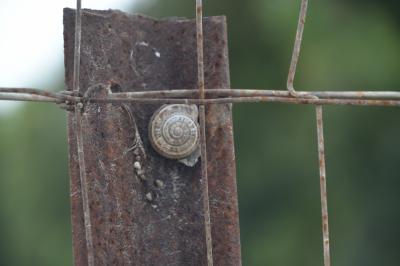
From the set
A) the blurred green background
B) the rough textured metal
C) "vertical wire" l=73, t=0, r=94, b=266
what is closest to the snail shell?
the rough textured metal

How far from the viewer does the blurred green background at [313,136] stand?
588cm

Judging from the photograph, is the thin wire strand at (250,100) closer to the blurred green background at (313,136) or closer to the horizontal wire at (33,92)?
the horizontal wire at (33,92)

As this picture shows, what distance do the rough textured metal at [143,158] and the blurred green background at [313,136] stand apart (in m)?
4.00

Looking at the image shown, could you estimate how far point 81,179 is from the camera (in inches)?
55.8

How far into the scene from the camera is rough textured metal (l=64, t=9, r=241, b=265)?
1.49 m

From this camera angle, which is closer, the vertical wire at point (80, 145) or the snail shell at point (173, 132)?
the vertical wire at point (80, 145)

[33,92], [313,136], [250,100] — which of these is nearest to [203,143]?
[250,100]

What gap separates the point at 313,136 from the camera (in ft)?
20.1

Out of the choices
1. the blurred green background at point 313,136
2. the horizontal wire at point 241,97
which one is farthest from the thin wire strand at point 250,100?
the blurred green background at point 313,136

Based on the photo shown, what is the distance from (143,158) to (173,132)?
57 mm

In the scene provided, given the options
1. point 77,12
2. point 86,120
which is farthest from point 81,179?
point 77,12

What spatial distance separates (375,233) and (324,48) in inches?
40.9

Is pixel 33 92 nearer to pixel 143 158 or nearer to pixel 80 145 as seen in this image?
pixel 80 145

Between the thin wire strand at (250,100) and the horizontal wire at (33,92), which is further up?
the horizontal wire at (33,92)
